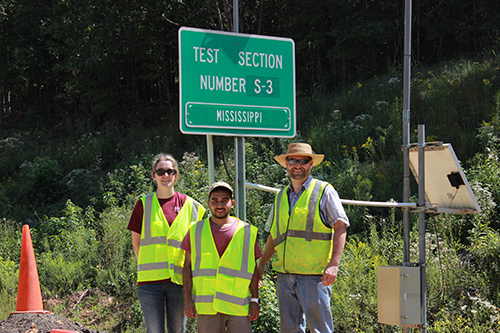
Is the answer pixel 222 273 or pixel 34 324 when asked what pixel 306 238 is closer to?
pixel 222 273

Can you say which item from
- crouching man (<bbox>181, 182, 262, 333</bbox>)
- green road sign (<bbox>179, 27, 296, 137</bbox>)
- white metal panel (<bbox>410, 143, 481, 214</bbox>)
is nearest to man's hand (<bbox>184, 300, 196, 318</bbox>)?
crouching man (<bbox>181, 182, 262, 333</bbox>)

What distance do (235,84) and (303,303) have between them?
1941 millimetres

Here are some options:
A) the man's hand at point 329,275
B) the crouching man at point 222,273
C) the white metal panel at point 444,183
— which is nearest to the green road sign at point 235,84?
the crouching man at point 222,273

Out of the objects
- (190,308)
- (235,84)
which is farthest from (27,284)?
(235,84)

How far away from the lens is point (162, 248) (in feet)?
14.6

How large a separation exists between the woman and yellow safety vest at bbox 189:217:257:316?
0.38 metres

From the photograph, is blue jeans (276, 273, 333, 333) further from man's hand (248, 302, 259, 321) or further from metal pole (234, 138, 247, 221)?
metal pole (234, 138, 247, 221)

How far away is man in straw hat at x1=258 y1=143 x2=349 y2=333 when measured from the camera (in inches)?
162

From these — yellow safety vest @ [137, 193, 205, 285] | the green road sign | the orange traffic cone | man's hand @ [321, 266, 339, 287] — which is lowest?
the orange traffic cone

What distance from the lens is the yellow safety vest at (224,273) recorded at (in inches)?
157

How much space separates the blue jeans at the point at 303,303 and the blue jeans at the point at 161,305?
0.92m

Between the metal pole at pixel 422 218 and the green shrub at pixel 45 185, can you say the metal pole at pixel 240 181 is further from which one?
the green shrub at pixel 45 185

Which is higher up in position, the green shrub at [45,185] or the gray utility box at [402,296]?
the green shrub at [45,185]

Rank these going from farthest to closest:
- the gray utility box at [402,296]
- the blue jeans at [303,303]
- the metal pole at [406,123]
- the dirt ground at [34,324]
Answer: the dirt ground at [34,324] → the metal pole at [406,123] → the gray utility box at [402,296] → the blue jeans at [303,303]
